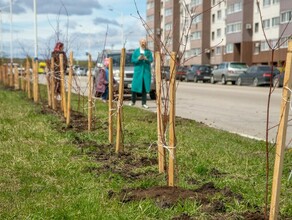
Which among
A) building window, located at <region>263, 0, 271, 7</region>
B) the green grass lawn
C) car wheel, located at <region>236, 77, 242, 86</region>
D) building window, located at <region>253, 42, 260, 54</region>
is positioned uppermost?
building window, located at <region>263, 0, 271, 7</region>

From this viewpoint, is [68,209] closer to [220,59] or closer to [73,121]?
[73,121]

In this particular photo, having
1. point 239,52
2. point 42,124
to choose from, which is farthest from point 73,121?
point 239,52

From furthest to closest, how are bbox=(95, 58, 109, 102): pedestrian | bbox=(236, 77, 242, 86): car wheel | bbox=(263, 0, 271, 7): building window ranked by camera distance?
bbox=(263, 0, 271, 7): building window → bbox=(236, 77, 242, 86): car wheel → bbox=(95, 58, 109, 102): pedestrian

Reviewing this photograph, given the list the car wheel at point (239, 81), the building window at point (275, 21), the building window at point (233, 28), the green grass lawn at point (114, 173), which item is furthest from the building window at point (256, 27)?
the green grass lawn at point (114, 173)

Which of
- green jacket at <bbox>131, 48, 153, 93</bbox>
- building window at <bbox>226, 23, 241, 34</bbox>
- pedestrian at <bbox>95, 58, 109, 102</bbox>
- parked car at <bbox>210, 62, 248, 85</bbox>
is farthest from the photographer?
building window at <bbox>226, 23, 241, 34</bbox>

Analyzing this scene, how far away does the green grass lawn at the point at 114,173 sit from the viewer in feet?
14.1

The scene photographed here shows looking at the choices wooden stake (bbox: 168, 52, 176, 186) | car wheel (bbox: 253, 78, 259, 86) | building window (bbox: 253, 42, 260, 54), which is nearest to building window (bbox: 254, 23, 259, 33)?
building window (bbox: 253, 42, 260, 54)

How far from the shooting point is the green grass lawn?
14.1 ft

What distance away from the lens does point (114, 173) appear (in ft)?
18.9

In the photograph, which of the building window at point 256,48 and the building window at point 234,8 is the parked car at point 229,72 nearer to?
the building window at point 256,48

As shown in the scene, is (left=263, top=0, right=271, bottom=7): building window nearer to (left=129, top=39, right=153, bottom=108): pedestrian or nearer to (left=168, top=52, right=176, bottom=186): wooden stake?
(left=129, top=39, right=153, bottom=108): pedestrian

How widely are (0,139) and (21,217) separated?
4119mm

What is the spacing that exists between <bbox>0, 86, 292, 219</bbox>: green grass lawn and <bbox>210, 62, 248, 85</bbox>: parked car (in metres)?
31.5

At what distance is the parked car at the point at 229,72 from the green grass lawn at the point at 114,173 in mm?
31543
